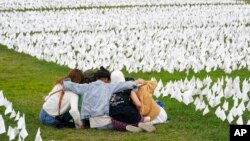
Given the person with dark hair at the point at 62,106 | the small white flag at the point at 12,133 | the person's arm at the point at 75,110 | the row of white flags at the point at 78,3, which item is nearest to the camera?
the small white flag at the point at 12,133

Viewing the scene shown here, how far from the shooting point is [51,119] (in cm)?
1112

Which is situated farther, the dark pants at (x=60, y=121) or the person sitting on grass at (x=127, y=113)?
the dark pants at (x=60, y=121)

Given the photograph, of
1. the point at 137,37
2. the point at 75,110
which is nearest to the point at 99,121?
the point at 75,110

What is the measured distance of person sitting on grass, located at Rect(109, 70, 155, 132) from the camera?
10.6m

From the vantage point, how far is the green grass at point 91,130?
10391mm

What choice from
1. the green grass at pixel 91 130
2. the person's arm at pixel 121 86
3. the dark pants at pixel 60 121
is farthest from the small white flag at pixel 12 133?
the person's arm at pixel 121 86

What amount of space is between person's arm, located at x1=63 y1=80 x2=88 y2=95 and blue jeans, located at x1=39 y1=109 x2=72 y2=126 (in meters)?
0.46

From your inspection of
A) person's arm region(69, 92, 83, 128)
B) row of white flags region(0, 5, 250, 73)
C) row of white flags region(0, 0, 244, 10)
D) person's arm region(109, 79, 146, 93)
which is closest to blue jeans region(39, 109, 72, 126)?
person's arm region(69, 92, 83, 128)

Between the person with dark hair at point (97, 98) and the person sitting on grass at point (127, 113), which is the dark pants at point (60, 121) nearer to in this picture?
the person with dark hair at point (97, 98)

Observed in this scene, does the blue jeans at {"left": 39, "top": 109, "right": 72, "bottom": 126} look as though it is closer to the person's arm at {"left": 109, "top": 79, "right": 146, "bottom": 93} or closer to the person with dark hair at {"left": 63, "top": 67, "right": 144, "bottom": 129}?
the person with dark hair at {"left": 63, "top": 67, "right": 144, "bottom": 129}

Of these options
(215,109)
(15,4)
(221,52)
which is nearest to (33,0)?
(15,4)

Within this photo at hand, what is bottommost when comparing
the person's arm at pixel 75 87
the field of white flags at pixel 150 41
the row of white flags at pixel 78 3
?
the person's arm at pixel 75 87

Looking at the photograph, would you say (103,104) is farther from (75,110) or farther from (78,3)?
(78,3)

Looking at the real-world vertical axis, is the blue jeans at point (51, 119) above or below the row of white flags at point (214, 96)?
below
